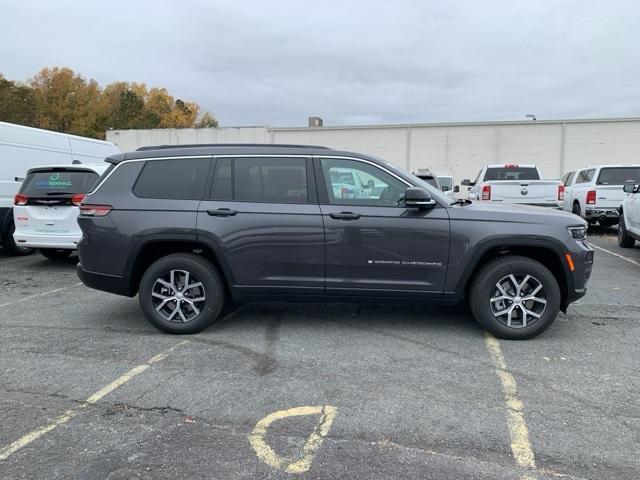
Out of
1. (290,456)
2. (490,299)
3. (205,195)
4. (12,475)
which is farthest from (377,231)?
(12,475)

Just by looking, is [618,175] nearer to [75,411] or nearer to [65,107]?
[75,411]

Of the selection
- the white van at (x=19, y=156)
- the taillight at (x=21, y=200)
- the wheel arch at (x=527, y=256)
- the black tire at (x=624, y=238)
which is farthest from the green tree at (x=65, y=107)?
the wheel arch at (x=527, y=256)

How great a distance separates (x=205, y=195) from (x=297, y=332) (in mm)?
1624

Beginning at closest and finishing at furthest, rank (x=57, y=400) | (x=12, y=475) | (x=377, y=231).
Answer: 1. (x=12, y=475)
2. (x=57, y=400)
3. (x=377, y=231)

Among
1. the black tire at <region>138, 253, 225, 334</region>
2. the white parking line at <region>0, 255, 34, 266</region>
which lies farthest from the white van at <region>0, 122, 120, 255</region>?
the black tire at <region>138, 253, 225, 334</region>

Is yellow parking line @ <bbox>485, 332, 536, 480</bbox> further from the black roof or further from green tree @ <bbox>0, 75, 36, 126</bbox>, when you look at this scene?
green tree @ <bbox>0, 75, 36, 126</bbox>

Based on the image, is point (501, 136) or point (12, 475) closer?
point (12, 475)

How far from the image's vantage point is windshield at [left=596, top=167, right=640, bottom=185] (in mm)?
13281

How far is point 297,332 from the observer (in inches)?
209

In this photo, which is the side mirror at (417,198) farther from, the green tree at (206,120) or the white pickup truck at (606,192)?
the green tree at (206,120)

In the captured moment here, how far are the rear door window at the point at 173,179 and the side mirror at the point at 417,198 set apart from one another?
1973mm

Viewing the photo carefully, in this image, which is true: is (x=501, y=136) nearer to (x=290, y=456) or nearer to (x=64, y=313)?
(x=64, y=313)

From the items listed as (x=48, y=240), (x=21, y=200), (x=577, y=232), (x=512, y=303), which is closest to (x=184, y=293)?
(x=512, y=303)

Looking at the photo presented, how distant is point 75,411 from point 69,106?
51.9m
